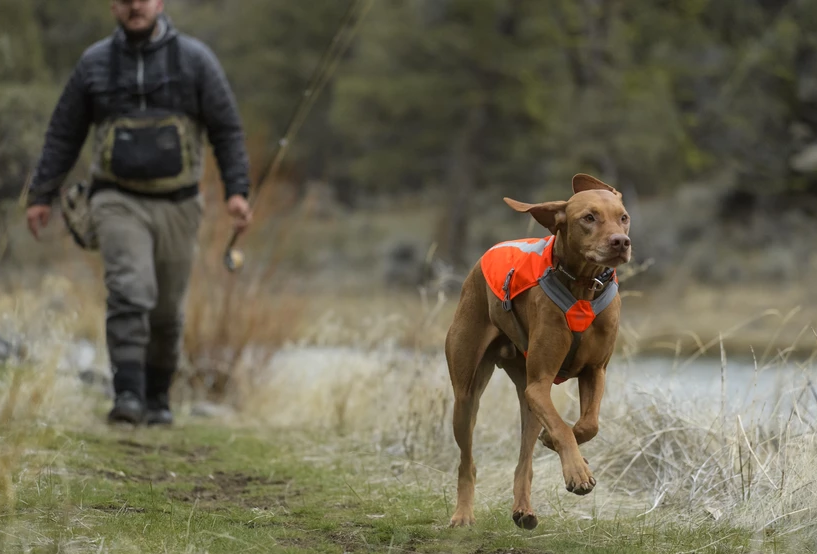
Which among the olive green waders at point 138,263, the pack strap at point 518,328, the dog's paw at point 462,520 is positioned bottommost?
the olive green waders at point 138,263

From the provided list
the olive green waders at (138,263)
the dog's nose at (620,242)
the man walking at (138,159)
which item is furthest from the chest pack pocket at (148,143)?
the dog's nose at (620,242)

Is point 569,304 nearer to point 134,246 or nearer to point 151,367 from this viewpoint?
point 134,246

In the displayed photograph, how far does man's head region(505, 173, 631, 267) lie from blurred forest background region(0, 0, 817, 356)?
42.4 ft

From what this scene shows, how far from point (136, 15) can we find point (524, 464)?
366 cm

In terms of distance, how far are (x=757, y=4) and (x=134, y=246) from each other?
17984 millimetres

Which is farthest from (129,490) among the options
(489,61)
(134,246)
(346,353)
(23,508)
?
(489,61)

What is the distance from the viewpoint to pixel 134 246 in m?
6.15

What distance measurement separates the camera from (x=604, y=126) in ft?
77.6

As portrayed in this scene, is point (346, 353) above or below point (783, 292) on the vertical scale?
above

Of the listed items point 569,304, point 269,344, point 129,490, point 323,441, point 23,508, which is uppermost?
point 569,304

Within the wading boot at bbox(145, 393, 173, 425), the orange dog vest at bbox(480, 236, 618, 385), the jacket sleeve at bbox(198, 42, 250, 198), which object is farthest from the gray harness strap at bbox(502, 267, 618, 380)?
the wading boot at bbox(145, 393, 173, 425)

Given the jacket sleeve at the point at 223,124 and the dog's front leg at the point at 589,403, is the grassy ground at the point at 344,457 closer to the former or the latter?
the dog's front leg at the point at 589,403

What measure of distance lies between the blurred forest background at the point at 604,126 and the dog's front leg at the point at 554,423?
13.1m

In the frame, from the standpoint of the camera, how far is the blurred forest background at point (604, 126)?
67.9 feet
